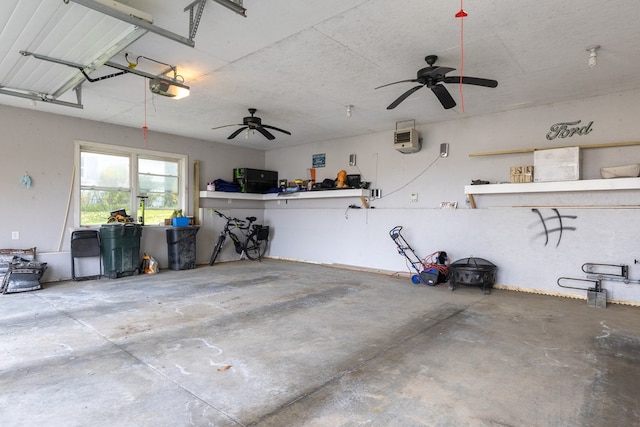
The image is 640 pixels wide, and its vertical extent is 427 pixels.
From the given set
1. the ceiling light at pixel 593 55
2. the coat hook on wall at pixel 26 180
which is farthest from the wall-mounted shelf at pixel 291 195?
the ceiling light at pixel 593 55

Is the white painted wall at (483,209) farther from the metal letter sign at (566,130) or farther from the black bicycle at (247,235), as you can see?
the black bicycle at (247,235)

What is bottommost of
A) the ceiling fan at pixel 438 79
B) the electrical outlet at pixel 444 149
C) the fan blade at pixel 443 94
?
the electrical outlet at pixel 444 149

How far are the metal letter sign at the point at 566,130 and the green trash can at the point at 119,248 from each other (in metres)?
7.14

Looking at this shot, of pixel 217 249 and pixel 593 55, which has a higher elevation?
pixel 593 55

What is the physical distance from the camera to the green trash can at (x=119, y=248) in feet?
19.5

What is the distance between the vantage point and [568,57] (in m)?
3.64

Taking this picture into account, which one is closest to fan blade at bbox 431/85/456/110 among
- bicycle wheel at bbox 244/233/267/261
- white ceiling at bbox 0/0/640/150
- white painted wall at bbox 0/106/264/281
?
white ceiling at bbox 0/0/640/150

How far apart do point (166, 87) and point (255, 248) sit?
5.22 metres

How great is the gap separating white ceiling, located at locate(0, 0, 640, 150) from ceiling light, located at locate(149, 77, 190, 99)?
198mm

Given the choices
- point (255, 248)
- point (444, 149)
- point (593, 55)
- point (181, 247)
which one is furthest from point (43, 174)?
point (593, 55)

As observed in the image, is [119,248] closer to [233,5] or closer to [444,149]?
[233,5]

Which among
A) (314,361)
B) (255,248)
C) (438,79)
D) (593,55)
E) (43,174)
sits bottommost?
(314,361)

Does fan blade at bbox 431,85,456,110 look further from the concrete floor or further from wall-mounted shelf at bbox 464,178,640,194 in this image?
the concrete floor

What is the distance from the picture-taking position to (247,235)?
8.54m
